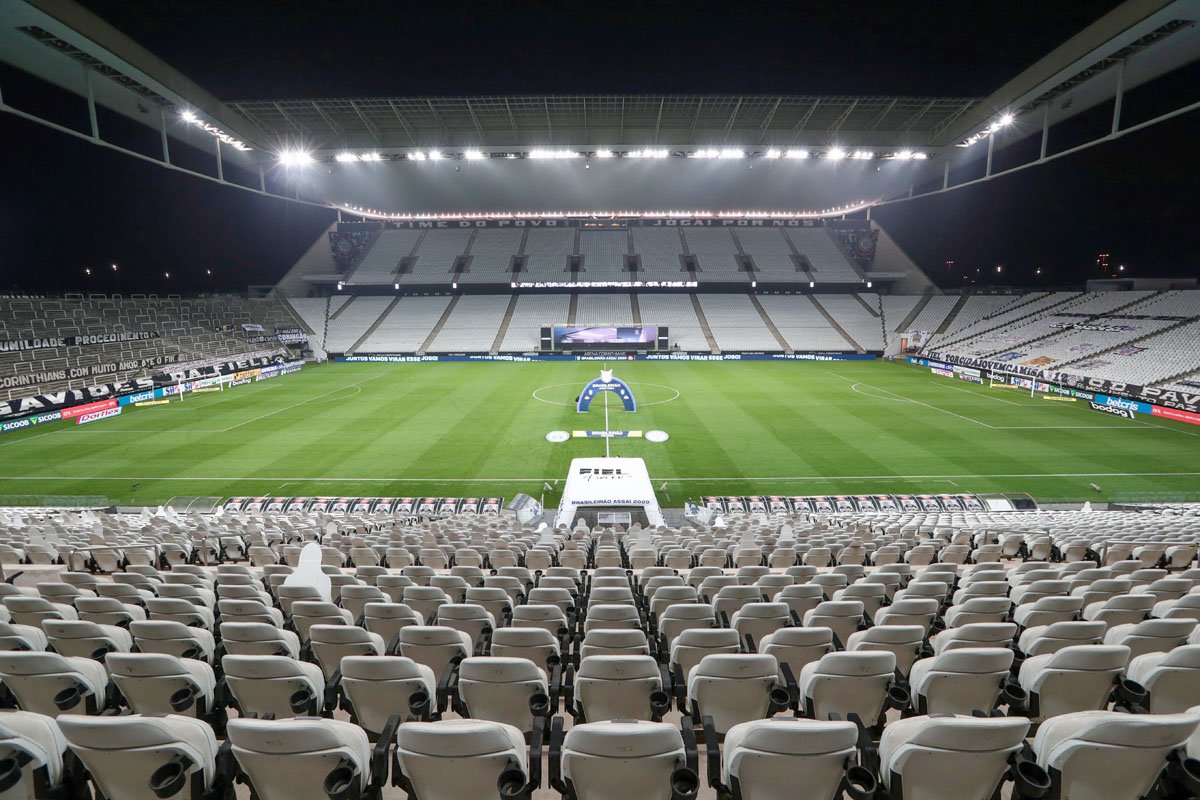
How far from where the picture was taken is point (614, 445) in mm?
25312

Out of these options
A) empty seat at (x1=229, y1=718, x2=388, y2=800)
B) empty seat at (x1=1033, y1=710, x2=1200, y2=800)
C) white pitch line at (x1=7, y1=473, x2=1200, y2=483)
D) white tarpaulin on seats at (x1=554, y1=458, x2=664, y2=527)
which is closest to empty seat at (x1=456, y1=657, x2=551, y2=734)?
empty seat at (x1=229, y1=718, x2=388, y2=800)

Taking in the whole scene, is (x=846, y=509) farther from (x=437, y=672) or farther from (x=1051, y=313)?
(x=1051, y=313)

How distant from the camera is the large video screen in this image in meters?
57.0

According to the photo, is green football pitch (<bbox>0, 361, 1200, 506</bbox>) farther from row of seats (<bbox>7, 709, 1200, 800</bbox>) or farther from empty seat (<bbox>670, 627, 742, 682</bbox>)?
row of seats (<bbox>7, 709, 1200, 800</bbox>)

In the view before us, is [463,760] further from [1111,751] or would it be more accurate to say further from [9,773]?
[1111,751]

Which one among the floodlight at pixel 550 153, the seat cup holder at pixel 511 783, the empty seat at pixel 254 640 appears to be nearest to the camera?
the seat cup holder at pixel 511 783

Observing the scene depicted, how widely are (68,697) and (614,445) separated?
869 inches

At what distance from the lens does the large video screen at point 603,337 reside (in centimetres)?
5697

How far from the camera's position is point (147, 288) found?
147ft

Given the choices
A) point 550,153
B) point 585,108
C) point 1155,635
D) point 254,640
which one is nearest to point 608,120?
point 585,108

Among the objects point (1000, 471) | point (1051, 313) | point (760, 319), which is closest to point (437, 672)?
point (1000, 471)

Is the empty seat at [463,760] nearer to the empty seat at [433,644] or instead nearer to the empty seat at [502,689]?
the empty seat at [502,689]

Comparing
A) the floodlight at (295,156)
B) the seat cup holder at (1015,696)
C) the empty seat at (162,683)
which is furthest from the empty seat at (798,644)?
the floodlight at (295,156)

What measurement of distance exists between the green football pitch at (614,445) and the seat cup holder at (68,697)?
15.8 m
